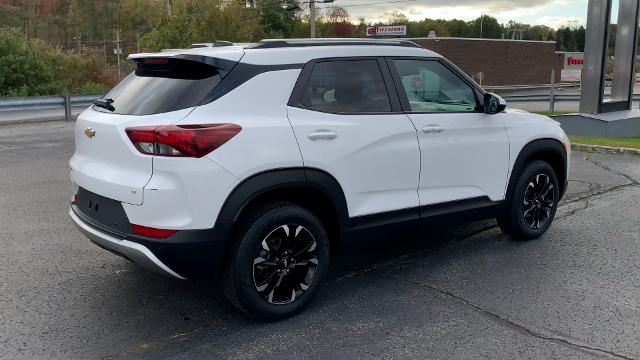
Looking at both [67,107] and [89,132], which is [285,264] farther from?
[67,107]

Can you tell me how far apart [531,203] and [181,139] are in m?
3.57

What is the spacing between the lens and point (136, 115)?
3.76m

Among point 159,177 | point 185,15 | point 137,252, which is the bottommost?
point 137,252

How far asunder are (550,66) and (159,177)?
7298 centimetres

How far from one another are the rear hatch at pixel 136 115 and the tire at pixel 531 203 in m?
2.96

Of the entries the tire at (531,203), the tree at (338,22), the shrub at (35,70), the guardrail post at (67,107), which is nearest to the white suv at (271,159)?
the tire at (531,203)

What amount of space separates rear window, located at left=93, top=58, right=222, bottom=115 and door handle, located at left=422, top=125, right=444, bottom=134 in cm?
166

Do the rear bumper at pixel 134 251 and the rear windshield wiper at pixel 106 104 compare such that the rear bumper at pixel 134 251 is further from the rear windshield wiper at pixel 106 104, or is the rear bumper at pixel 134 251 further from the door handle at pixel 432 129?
the door handle at pixel 432 129

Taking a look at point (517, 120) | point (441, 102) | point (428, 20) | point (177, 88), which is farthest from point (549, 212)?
point (428, 20)

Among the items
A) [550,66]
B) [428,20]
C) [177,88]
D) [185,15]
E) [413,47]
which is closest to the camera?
[177,88]

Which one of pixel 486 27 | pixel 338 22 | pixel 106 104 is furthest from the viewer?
pixel 486 27

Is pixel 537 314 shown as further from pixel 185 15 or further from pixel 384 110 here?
pixel 185 15

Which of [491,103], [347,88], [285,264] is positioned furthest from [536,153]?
[285,264]

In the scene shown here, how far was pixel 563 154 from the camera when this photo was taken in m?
5.82
